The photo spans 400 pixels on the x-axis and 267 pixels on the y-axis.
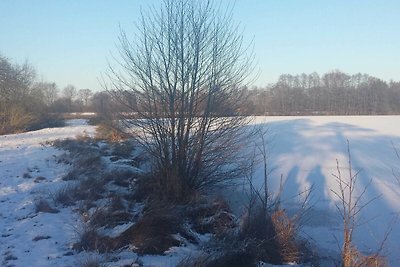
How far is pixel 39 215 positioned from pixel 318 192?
24.9 feet

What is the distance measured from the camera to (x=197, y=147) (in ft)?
35.5

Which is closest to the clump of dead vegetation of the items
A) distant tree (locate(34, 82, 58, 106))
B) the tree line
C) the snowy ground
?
the snowy ground

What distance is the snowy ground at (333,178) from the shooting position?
31.2ft

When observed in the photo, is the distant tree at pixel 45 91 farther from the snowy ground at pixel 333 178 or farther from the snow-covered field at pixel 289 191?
the snowy ground at pixel 333 178

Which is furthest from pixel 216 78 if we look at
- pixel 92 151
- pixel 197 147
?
pixel 92 151

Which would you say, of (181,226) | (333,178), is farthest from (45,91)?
(181,226)

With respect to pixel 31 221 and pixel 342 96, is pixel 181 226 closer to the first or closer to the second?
pixel 31 221

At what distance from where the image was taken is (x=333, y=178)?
14.7 m

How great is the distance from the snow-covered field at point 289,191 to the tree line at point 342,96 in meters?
53.6

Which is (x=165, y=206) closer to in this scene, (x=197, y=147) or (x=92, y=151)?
(x=197, y=147)

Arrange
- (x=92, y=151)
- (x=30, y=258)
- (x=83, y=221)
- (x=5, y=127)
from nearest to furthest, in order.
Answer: (x=30, y=258)
(x=83, y=221)
(x=92, y=151)
(x=5, y=127)

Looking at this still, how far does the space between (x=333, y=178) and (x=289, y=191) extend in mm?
2132

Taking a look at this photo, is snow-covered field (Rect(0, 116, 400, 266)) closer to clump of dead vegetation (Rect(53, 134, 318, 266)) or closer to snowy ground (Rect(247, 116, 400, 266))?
snowy ground (Rect(247, 116, 400, 266))

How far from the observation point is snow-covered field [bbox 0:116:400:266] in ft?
25.8
